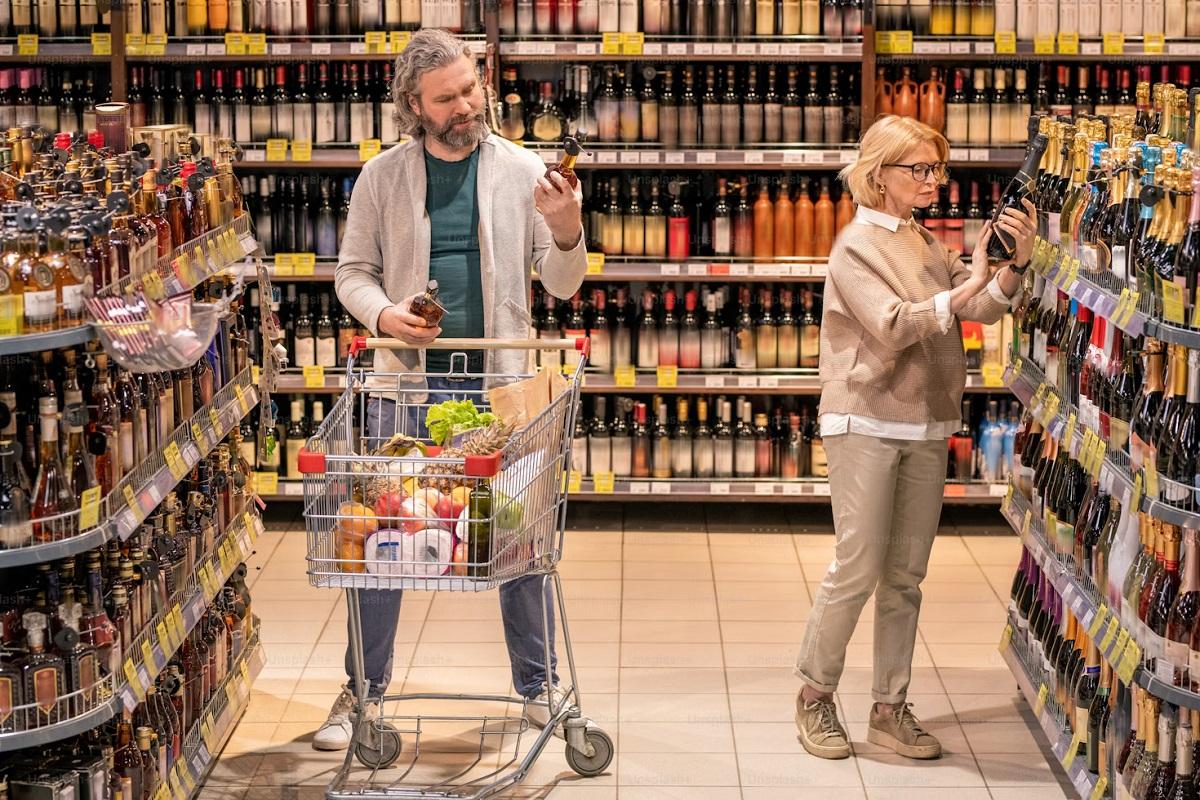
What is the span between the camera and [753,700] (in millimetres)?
4988

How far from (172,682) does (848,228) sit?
2041 mm

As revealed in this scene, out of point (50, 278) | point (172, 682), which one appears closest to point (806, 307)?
point (172, 682)

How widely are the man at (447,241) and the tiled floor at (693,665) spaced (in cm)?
40

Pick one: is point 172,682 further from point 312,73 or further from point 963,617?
point 312,73

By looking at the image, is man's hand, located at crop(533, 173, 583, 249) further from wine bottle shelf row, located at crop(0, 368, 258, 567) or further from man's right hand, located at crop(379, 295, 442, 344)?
wine bottle shelf row, located at crop(0, 368, 258, 567)

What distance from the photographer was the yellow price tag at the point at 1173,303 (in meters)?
3.18

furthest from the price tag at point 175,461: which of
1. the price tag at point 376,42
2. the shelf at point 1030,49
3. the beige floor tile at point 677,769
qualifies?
the shelf at point 1030,49

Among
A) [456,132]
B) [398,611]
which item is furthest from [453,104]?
[398,611]

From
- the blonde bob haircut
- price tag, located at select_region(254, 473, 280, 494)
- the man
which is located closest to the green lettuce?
the man

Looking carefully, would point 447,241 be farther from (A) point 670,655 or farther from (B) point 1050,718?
(B) point 1050,718

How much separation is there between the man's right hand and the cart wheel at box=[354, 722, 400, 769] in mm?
1075

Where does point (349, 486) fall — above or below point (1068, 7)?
below

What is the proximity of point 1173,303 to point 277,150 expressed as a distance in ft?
14.4

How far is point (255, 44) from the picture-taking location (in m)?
6.76
